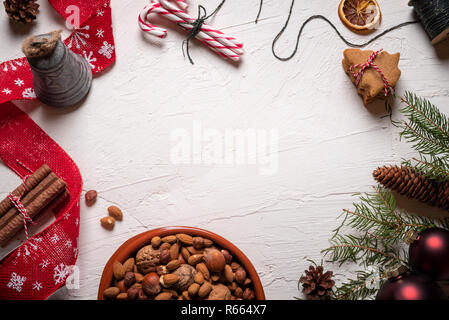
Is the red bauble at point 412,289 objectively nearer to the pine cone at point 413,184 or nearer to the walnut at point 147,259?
the pine cone at point 413,184

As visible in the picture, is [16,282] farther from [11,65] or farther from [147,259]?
[11,65]

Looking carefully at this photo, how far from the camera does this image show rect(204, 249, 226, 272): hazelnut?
3.01 feet

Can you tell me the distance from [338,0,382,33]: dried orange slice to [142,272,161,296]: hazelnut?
984mm

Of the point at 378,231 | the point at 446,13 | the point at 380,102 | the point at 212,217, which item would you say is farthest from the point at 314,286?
the point at 446,13

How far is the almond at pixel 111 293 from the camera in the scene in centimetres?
90

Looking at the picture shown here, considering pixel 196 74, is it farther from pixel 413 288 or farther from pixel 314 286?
pixel 413 288

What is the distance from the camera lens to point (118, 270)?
0.92 m

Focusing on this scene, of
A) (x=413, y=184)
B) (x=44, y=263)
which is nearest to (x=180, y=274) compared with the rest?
(x=44, y=263)

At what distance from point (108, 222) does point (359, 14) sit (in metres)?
1.05

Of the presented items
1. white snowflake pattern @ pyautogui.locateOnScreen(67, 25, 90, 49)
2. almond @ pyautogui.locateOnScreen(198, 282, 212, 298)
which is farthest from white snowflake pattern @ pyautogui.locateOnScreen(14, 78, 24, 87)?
almond @ pyautogui.locateOnScreen(198, 282, 212, 298)

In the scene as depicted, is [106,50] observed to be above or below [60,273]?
above

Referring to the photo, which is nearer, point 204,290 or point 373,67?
point 204,290

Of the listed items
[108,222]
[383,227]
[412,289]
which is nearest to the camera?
[412,289]
